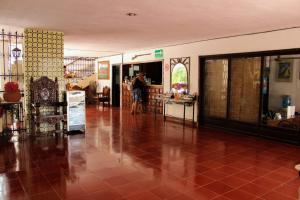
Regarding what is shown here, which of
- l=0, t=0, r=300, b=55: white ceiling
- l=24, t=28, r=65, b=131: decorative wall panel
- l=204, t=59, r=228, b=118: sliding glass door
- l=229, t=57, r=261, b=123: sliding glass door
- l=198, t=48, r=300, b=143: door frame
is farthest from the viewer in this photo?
l=204, t=59, r=228, b=118: sliding glass door

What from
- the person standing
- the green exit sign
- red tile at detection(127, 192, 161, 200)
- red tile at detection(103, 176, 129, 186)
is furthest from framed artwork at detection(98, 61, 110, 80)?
red tile at detection(127, 192, 161, 200)

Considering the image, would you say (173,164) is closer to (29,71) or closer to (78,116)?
(78,116)

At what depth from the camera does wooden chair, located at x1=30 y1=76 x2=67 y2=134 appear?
17.5 feet

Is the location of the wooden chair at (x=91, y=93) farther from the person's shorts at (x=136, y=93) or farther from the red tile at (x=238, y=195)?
the red tile at (x=238, y=195)

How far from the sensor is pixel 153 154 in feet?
14.6

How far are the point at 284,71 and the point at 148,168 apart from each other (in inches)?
155

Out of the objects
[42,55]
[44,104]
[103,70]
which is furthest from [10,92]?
[103,70]

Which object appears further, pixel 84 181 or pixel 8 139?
pixel 8 139

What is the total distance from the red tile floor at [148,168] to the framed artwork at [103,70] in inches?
259

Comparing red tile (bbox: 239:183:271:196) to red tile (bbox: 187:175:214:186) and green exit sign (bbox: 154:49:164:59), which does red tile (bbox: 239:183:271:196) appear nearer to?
red tile (bbox: 187:175:214:186)

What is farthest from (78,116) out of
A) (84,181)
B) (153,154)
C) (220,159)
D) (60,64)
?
(220,159)

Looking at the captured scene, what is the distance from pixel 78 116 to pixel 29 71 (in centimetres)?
147

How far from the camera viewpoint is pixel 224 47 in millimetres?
6449

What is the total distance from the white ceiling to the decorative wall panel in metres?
0.30
